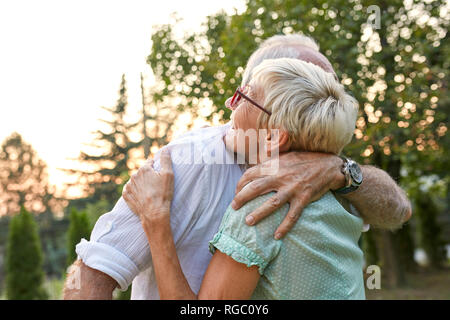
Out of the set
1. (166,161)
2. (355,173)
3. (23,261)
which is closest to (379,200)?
(355,173)

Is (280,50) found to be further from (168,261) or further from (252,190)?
(168,261)

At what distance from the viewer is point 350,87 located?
603 cm

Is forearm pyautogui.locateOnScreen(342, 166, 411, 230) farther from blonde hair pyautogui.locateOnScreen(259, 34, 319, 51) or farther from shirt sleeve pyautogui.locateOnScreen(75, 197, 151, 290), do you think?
shirt sleeve pyautogui.locateOnScreen(75, 197, 151, 290)

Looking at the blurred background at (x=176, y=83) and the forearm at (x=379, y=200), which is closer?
the forearm at (x=379, y=200)

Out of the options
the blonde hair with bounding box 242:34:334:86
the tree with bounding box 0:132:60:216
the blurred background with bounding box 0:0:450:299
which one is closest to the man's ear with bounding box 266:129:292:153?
the blonde hair with bounding box 242:34:334:86

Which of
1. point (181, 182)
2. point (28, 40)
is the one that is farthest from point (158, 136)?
point (181, 182)

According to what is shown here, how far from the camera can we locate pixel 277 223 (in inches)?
45.0

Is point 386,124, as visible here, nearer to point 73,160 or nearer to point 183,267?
point 73,160

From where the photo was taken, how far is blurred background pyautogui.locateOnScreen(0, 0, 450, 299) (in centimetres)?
250

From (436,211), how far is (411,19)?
6.30 meters

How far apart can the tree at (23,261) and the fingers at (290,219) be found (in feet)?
26.4

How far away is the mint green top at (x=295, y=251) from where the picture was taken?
1.10 m

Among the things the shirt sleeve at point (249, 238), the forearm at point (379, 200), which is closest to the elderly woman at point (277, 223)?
the shirt sleeve at point (249, 238)

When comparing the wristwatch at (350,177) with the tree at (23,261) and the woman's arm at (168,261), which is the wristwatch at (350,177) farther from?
the tree at (23,261)
